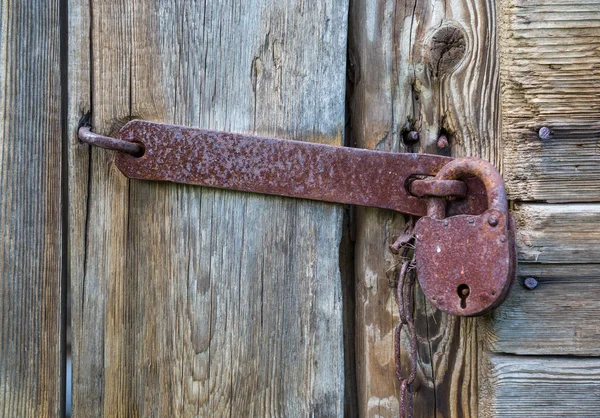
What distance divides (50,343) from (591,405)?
0.92 metres

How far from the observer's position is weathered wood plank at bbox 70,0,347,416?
0.88 meters

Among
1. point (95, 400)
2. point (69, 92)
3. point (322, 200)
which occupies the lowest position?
point (95, 400)

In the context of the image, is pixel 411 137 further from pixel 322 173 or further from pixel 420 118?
pixel 322 173

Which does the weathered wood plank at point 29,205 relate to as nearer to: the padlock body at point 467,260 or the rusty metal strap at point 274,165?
the rusty metal strap at point 274,165

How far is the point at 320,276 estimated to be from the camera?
88 centimetres

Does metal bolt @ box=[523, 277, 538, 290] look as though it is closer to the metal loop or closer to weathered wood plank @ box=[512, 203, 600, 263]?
weathered wood plank @ box=[512, 203, 600, 263]

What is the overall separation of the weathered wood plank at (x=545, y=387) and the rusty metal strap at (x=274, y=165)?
30cm

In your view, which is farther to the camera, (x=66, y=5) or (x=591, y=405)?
(x=66, y=5)

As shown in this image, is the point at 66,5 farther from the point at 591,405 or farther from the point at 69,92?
the point at 591,405

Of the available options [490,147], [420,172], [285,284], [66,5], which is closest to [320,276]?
[285,284]

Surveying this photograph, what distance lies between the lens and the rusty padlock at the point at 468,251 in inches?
28.8

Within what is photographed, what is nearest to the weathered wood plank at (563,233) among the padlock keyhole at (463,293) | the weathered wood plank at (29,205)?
the padlock keyhole at (463,293)

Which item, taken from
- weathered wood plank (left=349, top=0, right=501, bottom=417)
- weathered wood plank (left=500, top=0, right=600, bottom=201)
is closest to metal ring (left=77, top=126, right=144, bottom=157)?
weathered wood plank (left=349, top=0, right=501, bottom=417)

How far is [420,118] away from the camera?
34.7 inches
